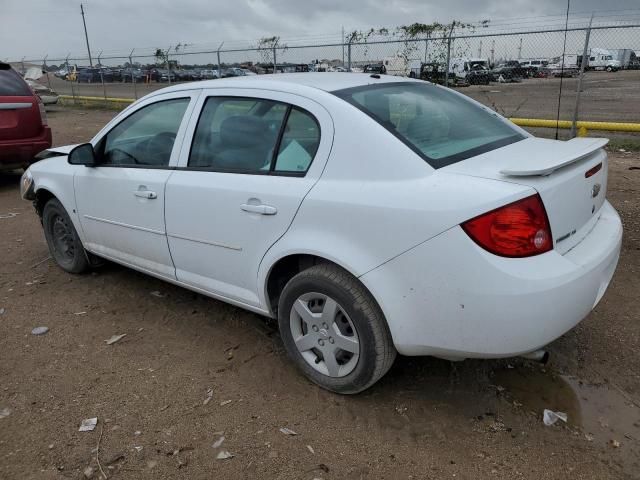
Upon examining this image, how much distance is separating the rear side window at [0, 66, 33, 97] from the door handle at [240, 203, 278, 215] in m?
6.10

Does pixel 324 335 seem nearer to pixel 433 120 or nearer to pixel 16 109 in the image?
pixel 433 120

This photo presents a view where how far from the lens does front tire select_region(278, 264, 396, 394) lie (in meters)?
2.57

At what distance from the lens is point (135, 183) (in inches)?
142

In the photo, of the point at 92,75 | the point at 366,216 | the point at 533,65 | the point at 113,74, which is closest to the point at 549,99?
the point at 533,65

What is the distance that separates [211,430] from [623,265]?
11.5 ft

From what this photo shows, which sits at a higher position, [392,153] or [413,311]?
[392,153]

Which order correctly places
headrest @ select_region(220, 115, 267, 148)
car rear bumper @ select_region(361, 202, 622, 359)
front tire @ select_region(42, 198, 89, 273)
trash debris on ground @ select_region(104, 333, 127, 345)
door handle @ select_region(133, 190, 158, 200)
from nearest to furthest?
car rear bumper @ select_region(361, 202, 622, 359), headrest @ select_region(220, 115, 267, 148), door handle @ select_region(133, 190, 158, 200), trash debris on ground @ select_region(104, 333, 127, 345), front tire @ select_region(42, 198, 89, 273)

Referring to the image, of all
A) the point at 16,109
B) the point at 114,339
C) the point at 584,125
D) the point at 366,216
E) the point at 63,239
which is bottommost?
the point at 114,339

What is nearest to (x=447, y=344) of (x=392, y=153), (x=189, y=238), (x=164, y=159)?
(x=392, y=153)

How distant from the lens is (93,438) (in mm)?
2652

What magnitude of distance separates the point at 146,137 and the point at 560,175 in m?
2.68

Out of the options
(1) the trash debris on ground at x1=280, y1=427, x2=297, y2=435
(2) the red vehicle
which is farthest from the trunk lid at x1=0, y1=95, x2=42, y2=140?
(1) the trash debris on ground at x1=280, y1=427, x2=297, y2=435

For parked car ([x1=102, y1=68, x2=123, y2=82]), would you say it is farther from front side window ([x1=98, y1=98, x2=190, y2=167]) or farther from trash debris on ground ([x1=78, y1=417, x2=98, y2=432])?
trash debris on ground ([x1=78, y1=417, x2=98, y2=432])

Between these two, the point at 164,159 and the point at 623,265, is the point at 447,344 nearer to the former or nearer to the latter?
the point at 164,159
